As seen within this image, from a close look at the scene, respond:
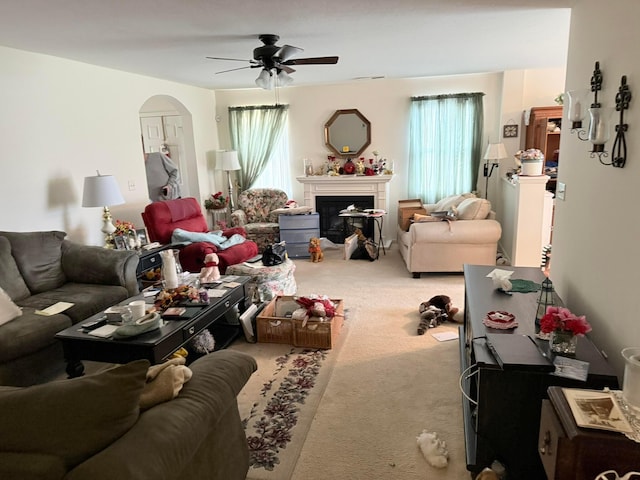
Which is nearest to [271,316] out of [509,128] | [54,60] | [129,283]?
[129,283]

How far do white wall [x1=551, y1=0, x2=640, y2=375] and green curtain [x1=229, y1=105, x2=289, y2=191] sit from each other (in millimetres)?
4453

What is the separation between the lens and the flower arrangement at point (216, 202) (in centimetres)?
637

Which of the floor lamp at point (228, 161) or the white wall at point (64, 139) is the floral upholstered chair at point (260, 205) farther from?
the white wall at point (64, 139)

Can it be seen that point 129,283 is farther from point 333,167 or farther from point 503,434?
point 333,167

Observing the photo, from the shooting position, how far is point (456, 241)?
4.71 metres

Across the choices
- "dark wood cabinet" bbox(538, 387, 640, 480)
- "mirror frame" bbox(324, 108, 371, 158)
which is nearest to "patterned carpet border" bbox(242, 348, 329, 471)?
"dark wood cabinet" bbox(538, 387, 640, 480)

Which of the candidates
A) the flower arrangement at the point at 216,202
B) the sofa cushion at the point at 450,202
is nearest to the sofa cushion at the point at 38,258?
the flower arrangement at the point at 216,202

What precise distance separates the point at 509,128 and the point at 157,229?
4622mm

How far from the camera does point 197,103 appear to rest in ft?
20.7

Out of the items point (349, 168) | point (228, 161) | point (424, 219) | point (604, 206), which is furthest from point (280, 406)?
point (228, 161)

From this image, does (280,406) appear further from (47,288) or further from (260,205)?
(260,205)

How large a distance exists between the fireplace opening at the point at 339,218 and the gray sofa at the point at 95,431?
16.8 feet

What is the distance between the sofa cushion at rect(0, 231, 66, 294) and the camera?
3391 millimetres

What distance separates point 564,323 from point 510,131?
4621 millimetres
